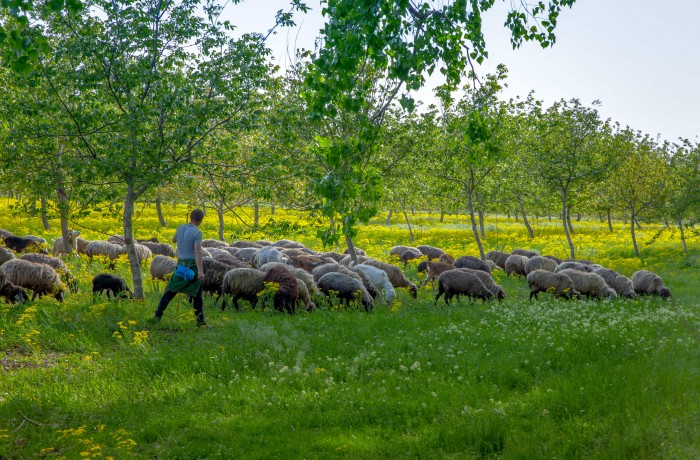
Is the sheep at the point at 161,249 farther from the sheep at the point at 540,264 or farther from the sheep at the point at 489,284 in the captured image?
the sheep at the point at 540,264

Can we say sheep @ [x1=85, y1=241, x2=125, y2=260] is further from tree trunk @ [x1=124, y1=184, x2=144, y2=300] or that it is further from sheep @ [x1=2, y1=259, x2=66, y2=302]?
tree trunk @ [x1=124, y1=184, x2=144, y2=300]

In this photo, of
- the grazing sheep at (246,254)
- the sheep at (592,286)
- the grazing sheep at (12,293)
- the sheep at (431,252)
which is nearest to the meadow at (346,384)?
the grazing sheep at (12,293)

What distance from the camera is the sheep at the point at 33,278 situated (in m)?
15.7

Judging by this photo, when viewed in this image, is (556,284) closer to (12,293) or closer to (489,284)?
(489,284)

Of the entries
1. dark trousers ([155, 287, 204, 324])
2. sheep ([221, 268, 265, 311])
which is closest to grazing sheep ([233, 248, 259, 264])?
sheep ([221, 268, 265, 311])

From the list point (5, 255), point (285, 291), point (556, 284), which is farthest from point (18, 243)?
point (556, 284)

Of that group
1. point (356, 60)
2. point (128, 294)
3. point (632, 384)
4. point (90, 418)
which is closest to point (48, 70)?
point (128, 294)

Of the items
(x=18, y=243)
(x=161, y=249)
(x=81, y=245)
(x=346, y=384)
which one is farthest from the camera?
(x=81, y=245)

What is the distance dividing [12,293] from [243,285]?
19.3 feet

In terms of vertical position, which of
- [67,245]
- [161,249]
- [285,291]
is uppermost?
[67,245]

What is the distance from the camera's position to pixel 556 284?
744 inches

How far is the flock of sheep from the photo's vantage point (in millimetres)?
15773

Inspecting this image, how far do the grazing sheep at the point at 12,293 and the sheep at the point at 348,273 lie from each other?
319 inches

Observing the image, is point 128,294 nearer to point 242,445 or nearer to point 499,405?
point 242,445
